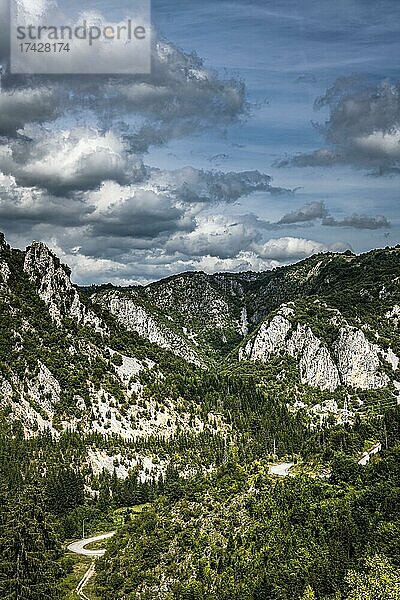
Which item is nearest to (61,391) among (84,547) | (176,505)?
(84,547)

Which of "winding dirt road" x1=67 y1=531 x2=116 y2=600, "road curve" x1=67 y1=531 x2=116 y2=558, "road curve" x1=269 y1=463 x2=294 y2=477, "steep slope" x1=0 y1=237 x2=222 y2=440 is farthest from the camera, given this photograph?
"steep slope" x1=0 y1=237 x2=222 y2=440

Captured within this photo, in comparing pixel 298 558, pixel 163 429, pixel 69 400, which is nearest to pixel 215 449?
pixel 163 429

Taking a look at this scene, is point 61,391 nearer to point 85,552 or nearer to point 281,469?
point 85,552

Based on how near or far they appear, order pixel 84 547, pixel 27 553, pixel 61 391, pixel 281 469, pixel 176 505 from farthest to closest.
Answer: pixel 61 391
pixel 281 469
pixel 84 547
pixel 176 505
pixel 27 553

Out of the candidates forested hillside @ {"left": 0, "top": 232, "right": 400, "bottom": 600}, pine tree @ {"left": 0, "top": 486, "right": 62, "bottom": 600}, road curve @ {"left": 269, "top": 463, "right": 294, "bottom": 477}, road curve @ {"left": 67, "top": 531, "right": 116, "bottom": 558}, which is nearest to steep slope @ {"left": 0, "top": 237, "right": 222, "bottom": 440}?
forested hillside @ {"left": 0, "top": 232, "right": 400, "bottom": 600}

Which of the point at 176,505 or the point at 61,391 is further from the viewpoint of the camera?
the point at 61,391

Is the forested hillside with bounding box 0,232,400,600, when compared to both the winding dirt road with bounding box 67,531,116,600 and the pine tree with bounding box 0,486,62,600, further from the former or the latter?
the winding dirt road with bounding box 67,531,116,600

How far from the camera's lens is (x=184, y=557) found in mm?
79375

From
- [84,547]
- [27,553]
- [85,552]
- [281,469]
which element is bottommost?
[84,547]

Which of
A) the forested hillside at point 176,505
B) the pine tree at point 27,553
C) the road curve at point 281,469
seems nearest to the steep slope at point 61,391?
the forested hillside at point 176,505

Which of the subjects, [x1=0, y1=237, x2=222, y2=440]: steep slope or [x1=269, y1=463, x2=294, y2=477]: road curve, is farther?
[x1=0, y1=237, x2=222, y2=440]: steep slope

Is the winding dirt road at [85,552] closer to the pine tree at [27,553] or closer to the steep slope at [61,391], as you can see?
the pine tree at [27,553]

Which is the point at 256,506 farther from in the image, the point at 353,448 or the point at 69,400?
the point at 69,400

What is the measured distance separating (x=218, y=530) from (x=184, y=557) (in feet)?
18.0
